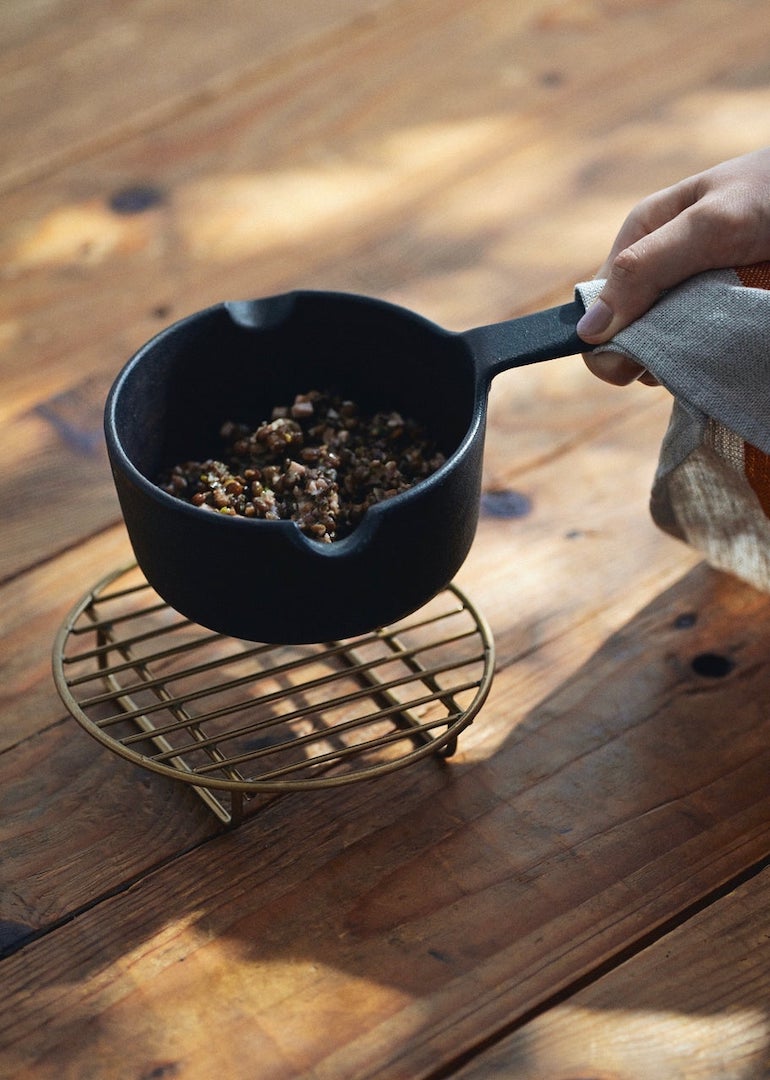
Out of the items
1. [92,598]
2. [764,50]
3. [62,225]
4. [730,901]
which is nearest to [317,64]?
[62,225]

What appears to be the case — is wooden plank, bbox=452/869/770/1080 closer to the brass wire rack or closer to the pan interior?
the brass wire rack

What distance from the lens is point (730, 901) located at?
727 mm

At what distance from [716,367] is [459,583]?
300 mm

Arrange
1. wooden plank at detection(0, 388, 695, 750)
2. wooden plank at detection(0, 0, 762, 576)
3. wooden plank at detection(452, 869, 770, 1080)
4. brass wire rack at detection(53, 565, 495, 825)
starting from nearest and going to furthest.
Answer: wooden plank at detection(452, 869, 770, 1080) < brass wire rack at detection(53, 565, 495, 825) < wooden plank at detection(0, 388, 695, 750) < wooden plank at detection(0, 0, 762, 576)

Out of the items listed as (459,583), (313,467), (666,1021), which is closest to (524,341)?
(313,467)

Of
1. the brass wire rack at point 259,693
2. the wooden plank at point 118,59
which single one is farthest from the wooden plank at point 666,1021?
the wooden plank at point 118,59

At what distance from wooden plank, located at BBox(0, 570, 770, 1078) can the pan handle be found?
242 mm

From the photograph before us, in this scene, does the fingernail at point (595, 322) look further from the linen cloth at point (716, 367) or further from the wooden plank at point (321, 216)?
the wooden plank at point (321, 216)

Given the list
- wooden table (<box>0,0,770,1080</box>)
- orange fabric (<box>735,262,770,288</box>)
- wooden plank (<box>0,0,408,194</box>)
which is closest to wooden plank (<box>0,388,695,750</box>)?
wooden table (<box>0,0,770,1080</box>)

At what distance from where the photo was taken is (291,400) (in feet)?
2.77

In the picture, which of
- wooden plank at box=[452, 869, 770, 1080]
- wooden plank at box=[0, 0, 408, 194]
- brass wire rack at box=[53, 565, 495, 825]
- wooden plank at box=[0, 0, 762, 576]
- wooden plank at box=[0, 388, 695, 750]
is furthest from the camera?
wooden plank at box=[0, 0, 408, 194]

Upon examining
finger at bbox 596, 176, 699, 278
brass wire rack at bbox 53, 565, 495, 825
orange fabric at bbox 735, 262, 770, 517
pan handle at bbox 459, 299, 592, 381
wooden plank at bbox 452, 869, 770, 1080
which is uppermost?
finger at bbox 596, 176, 699, 278

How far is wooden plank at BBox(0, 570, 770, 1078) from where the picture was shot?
67 centimetres

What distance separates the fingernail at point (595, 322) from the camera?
2.37 feet
